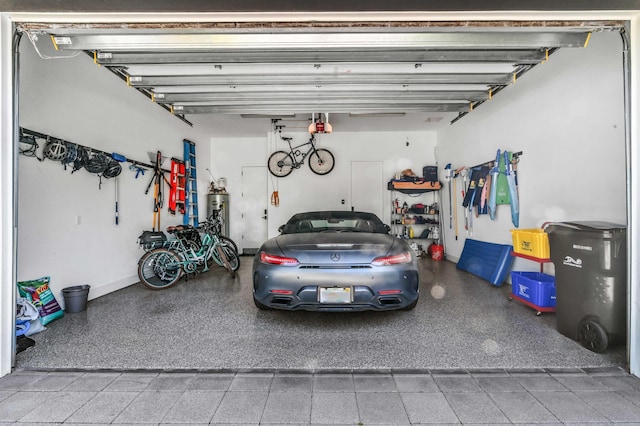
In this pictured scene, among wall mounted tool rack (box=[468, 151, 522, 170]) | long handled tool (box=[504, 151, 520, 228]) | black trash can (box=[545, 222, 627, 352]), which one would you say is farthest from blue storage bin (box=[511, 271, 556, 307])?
wall mounted tool rack (box=[468, 151, 522, 170])

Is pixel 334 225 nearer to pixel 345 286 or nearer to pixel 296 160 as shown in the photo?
pixel 345 286

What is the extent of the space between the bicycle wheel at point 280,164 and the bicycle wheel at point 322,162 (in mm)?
520

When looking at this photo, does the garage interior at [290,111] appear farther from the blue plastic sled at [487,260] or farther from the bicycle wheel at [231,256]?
the bicycle wheel at [231,256]

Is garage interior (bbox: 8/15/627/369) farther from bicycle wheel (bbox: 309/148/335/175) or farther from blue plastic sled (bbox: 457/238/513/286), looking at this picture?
bicycle wheel (bbox: 309/148/335/175)

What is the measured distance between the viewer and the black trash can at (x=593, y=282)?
218 cm

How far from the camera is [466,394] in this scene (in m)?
1.74

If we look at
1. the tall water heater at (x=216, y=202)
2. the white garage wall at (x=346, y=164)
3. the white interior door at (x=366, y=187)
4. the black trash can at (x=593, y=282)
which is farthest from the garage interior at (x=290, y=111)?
the white interior door at (x=366, y=187)

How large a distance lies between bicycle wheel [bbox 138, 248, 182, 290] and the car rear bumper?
2.41 m

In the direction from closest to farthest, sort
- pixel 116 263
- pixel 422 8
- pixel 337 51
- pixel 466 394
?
1. pixel 466 394
2. pixel 422 8
3. pixel 337 51
4. pixel 116 263

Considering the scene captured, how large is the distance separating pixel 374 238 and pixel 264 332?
131cm

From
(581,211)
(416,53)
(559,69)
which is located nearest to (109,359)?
(416,53)

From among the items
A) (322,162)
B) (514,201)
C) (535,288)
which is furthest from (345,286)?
(322,162)

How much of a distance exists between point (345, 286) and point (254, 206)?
18.0 ft

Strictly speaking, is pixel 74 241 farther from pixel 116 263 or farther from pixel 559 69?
pixel 559 69
